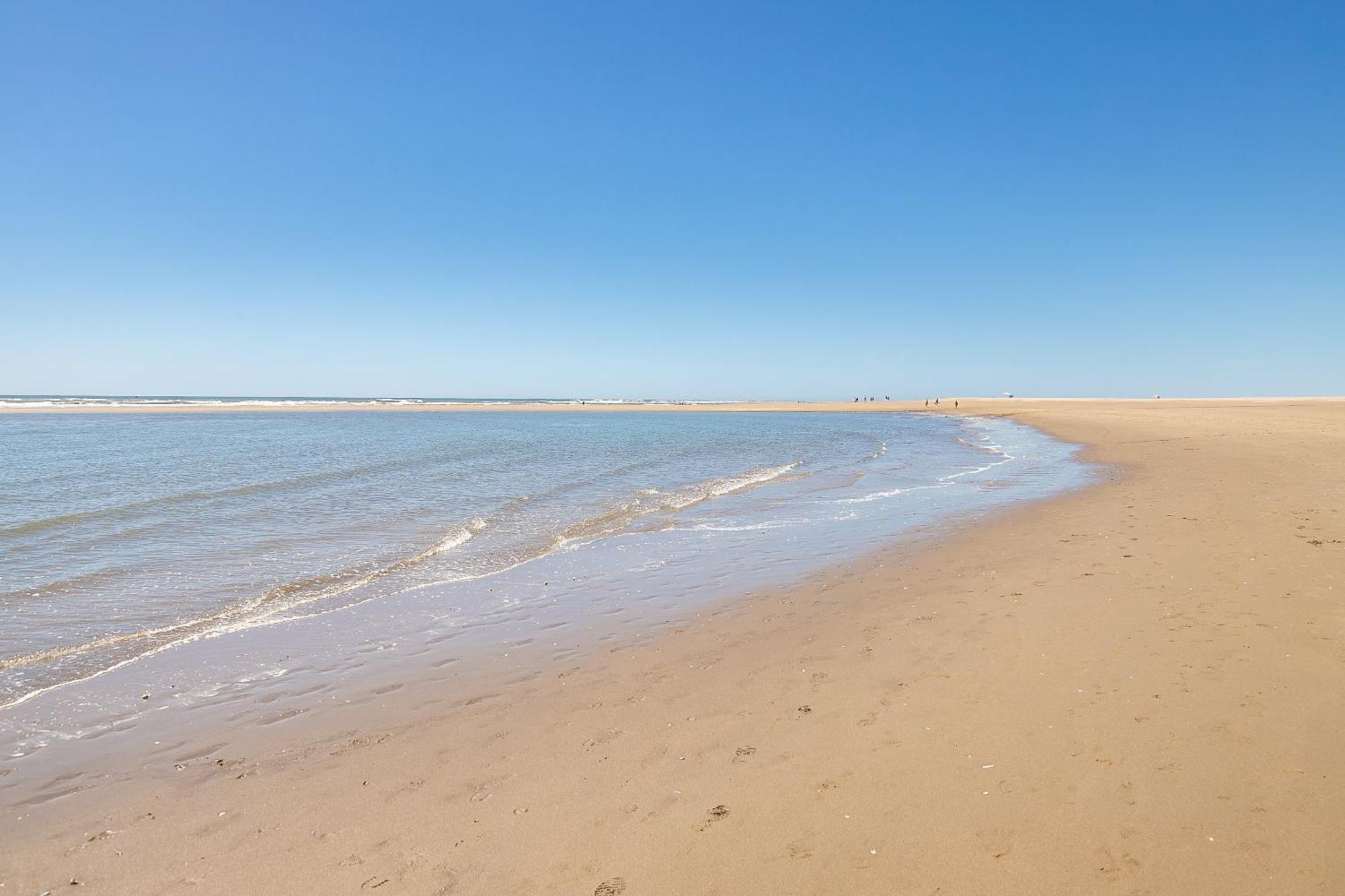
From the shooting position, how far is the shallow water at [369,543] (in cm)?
762

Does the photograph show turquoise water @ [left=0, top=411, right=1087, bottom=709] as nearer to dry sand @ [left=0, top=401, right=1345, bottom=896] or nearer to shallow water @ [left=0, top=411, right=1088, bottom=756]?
shallow water @ [left=0, top=411, right=1088, bottom=756]

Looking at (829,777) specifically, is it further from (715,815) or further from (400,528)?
(400,528)

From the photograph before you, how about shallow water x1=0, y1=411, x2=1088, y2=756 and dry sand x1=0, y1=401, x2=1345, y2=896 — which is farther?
shallow water x1=0, y1=411, x2=1088, y2=756

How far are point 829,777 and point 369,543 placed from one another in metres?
10.8

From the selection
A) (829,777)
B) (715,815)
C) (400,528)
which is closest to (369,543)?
(400,528)

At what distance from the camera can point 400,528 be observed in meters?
14.3

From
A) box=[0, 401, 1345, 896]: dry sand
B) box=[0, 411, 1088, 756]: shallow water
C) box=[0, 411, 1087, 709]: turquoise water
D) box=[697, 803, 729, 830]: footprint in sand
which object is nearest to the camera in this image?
box=[0, 401, 1345, 896]: dry sand

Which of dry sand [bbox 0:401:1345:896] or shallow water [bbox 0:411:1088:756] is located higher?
dry sand [bbox 0:401:1345:896]

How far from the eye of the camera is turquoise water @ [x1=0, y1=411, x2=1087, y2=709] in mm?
8852

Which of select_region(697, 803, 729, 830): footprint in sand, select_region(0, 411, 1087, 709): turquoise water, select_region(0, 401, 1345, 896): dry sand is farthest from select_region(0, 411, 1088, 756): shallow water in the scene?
select_region(697, 803, 729, 830): footprint in sand

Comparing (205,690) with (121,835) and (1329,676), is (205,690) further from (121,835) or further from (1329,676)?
(1329,676)

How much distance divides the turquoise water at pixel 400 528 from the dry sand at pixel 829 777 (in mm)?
2698

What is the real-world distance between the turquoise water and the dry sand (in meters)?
2.70

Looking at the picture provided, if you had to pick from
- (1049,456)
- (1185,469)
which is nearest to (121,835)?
(1185,469)
